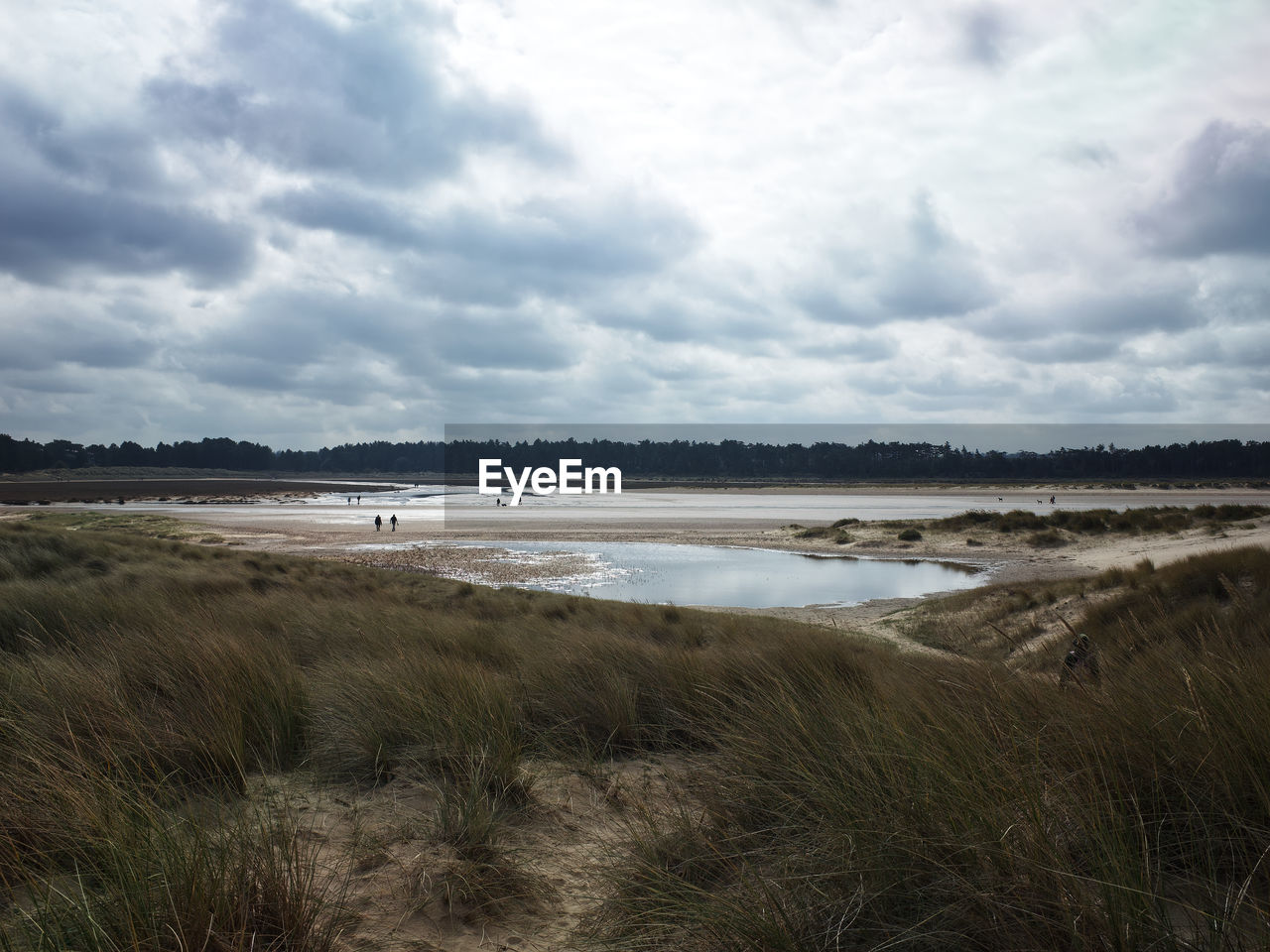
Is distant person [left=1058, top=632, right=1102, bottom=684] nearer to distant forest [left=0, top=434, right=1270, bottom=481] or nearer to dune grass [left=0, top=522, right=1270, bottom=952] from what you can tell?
dune grass [left=0, top=522, right=1270, bottom=952]

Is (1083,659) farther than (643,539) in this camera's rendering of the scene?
No

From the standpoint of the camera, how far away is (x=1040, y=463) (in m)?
158

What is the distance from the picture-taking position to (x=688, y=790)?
3982 millimetres

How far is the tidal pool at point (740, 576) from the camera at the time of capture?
22859mm

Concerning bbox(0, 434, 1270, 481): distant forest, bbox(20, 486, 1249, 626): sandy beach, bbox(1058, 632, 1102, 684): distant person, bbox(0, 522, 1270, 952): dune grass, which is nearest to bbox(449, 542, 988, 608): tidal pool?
bbox(20, 486, 1249, 626): sandy beach

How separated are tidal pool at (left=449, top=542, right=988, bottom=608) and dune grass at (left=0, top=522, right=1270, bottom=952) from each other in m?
14.2

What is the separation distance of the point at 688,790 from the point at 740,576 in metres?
24.3

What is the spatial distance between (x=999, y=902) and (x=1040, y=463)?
17837 cm

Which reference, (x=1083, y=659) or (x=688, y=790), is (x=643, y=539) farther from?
(x=688, y=790)

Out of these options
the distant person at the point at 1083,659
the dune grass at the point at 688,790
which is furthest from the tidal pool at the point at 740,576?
the dune grass at the point at 688,790

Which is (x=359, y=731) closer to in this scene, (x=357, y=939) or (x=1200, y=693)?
(x=357, y=939)

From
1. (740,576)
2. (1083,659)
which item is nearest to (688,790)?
(1083,659)

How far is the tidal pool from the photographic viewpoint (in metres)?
22.9

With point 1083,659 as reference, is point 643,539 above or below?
below
